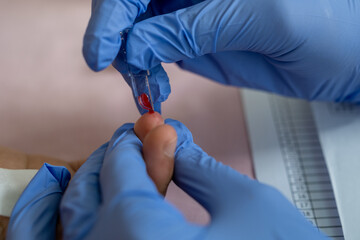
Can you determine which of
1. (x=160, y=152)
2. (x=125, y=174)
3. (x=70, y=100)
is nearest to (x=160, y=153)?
(x=160, y=152)

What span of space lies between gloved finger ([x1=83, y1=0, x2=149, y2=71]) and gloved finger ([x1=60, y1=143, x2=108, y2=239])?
0.78ft

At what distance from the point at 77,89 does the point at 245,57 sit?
0.62 metres

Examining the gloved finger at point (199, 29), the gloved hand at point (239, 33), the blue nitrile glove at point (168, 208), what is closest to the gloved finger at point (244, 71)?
the gloved hand at point (239, 33)

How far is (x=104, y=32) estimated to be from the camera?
0.73 m

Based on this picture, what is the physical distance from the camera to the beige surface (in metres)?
1.17

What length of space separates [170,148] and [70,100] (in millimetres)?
631

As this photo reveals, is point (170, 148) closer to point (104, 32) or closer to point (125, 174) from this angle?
point (125, 174)

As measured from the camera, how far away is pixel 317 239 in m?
0.59

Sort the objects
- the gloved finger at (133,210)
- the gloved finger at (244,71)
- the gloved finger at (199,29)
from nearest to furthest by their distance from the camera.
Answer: the gloved finger at (133,210), the gloved finger at (199,29), the gloved finger at (244,71)

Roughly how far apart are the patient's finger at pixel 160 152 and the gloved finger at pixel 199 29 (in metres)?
0.19

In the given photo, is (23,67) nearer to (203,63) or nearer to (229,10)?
(203,63)

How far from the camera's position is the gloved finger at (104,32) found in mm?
728

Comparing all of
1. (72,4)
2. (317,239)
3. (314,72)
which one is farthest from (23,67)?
(317,239)

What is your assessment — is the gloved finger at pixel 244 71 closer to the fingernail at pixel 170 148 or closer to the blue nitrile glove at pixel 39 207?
the fingernail at pixel 170 148
